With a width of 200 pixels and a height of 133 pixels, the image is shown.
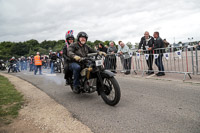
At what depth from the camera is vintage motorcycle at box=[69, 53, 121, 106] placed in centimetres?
382

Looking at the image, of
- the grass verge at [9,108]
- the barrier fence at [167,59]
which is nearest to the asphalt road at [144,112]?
the grass verge at [9,108]

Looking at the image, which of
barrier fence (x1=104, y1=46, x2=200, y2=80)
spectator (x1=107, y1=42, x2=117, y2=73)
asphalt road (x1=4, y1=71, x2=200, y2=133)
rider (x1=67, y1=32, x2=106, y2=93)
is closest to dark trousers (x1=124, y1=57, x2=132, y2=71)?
barrier fence (x1=104, y1=46, x2=200, y2=80)

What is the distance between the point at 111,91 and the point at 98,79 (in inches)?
18.2

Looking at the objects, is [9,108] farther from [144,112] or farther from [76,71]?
[144,112]

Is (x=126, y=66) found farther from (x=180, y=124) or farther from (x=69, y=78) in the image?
(x=180, y=124)

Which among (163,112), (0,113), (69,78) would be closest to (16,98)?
(0,113)

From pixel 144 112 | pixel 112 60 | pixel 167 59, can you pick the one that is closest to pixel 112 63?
pixel 112 60

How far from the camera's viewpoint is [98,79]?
411cm

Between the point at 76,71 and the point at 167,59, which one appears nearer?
the point at 76,71

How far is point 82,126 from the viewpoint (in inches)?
112

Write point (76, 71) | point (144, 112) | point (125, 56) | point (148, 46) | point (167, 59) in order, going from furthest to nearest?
point (125, 56)
point (148, 46)
point (167, 59)
point (76, 71)
point (144, 112)

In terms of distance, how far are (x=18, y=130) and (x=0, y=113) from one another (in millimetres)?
1169

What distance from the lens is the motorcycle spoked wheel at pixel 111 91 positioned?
361 cm

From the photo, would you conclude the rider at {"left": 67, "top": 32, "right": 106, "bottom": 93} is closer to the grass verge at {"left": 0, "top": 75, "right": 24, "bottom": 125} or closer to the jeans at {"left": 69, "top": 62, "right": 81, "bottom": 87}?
the jeans at {"left": 69, "top": 62, "right": 81, "bottom": 87}
